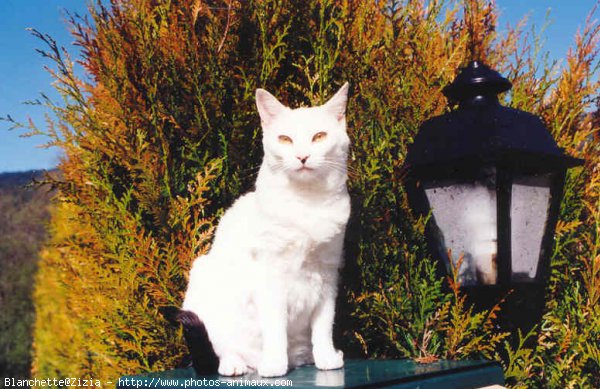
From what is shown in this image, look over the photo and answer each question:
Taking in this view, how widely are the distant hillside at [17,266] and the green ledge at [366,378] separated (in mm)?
7412

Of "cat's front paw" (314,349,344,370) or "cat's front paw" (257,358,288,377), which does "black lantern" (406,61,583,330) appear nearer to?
"cat's front paw" (314,349,344,370)

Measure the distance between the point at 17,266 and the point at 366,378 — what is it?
11.2 metres

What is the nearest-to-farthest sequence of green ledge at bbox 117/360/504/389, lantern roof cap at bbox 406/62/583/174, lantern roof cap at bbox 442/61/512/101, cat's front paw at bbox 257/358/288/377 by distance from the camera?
1. green ledge at bbox 117/360/504/389
2. cat's front paw at bbox 257/358/288/377
3. lantern roof cap at bbox 406/62/583/174
4. lantern roof cap at bbox 442/61/512/101

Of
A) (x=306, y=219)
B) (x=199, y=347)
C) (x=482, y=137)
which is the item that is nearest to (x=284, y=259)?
(x=306, y=219)

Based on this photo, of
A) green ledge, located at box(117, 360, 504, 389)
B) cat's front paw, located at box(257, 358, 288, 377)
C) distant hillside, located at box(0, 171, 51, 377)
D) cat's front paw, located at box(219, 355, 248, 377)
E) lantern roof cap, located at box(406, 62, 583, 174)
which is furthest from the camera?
distant hillside, located at box(0, 171, 51, 377)

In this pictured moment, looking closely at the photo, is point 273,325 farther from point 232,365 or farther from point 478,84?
point 478,84

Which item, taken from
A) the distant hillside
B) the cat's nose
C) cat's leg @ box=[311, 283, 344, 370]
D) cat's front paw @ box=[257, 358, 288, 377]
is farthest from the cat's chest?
the distant hillside

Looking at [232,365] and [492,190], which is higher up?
[492,190]

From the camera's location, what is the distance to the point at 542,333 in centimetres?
231

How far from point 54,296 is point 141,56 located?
14.4 ft

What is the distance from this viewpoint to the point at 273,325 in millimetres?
1647

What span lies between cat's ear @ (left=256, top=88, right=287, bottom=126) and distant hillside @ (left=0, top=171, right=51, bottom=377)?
288 inches

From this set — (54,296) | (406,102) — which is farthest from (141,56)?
(54,296)

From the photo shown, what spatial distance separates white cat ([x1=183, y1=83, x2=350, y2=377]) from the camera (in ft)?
5.51
